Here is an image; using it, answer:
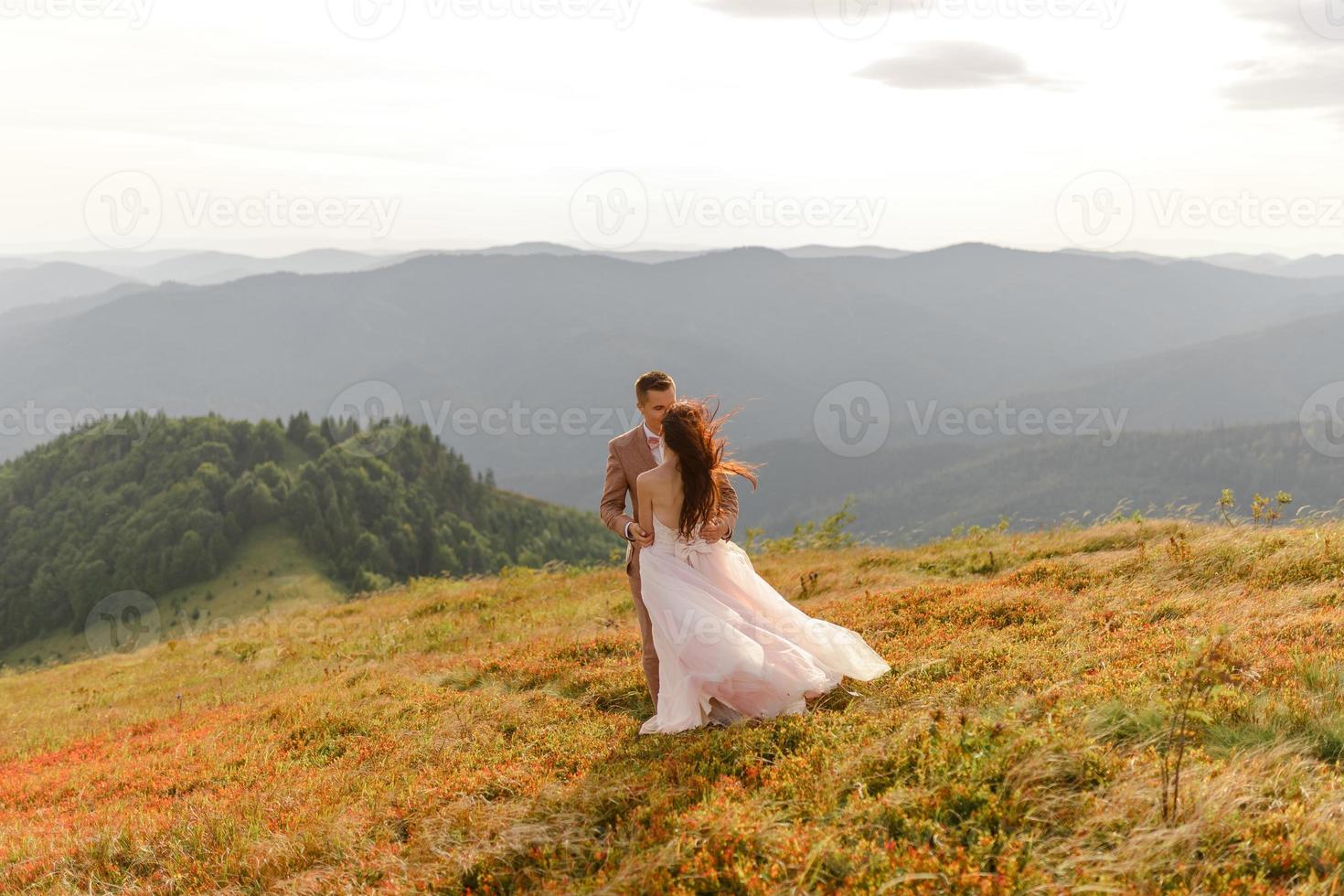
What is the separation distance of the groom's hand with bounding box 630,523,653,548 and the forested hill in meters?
96.6

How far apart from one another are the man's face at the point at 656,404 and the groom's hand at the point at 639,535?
925 millimetres

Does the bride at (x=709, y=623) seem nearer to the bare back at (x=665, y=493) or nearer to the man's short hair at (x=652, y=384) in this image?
the bare back at (x=665, y=493)

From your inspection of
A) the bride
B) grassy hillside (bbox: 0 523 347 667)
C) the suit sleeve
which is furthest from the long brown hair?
grassy hillside (bbox: 0 523 347 667)

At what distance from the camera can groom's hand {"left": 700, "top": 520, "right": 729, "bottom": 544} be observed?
26.8 ft

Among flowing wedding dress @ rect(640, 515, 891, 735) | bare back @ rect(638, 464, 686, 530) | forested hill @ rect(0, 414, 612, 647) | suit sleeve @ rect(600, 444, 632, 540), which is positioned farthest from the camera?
forested hill @ rect(0, 414, 612, 647)

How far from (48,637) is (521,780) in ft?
398

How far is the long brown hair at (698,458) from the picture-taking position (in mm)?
7738

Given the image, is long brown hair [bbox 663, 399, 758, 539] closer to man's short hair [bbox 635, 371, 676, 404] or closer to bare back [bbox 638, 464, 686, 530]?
bare back [bbox 638, 464, 686, 530]

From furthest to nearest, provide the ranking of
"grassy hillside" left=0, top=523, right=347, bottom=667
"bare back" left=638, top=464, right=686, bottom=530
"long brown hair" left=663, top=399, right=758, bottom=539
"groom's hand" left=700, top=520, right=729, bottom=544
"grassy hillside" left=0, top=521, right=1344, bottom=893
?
"grassy hillside" left=0, top=523, right=347, bottom=667 < "groom's hand" left=700, top=520, right=729, bottom=544 < "bare back" left=638, top=464, right=686, bottom=530 < "long brown hair" left=663, top=399, right=758, bottom=539 < "grassy hillside" left=0, top=521, right=1344, bottom=893

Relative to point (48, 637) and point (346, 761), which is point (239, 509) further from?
point (346, 761)

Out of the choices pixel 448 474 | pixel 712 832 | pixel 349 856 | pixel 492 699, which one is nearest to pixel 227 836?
pixel 349 856

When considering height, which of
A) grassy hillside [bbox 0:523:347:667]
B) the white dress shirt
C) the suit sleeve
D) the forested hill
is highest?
the white dress shirt

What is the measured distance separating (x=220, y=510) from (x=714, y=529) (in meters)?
120

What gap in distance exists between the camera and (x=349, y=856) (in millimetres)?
6305
